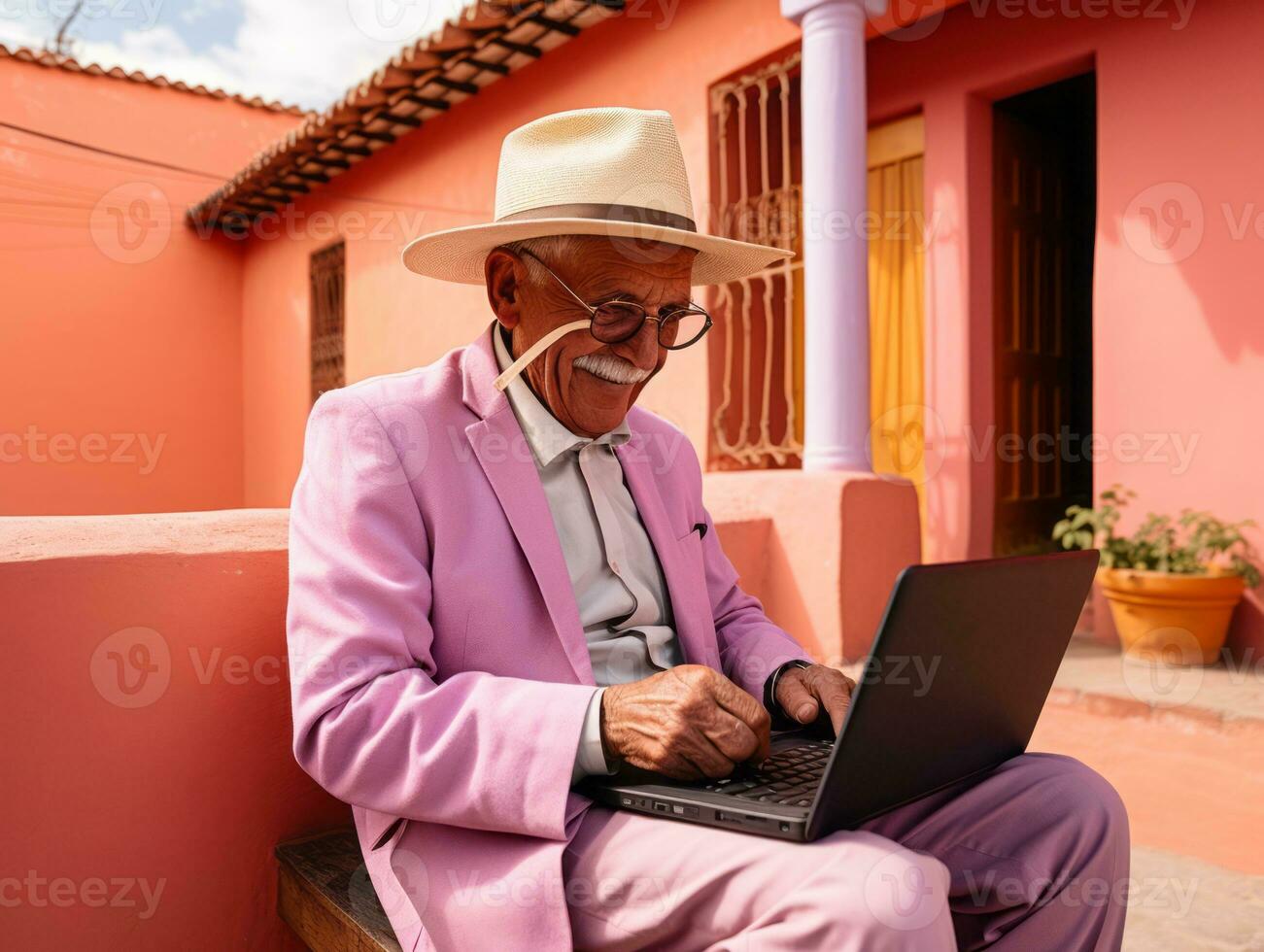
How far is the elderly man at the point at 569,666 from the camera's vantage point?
1.22 metres

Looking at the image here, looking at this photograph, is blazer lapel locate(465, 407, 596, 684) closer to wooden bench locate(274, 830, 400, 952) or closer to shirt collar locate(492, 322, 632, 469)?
shirt collar locate(492, 322, 632, 469)

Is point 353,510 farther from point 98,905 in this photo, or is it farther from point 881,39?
point 881,39

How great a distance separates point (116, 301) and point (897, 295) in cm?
907

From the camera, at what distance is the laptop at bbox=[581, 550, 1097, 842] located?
106 cm

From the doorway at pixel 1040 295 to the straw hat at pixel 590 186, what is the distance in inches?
160

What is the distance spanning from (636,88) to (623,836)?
522 centimetres

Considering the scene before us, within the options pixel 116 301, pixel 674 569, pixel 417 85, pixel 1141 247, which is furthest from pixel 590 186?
pixel 116 301

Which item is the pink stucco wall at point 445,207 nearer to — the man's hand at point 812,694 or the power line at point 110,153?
the power line at point 110,153

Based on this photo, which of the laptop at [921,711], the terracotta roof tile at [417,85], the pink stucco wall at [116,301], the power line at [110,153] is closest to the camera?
the laptop at [921,711]

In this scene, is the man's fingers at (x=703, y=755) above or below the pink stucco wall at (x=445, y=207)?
below

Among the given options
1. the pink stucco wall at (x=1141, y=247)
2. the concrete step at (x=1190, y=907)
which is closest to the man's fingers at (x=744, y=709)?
the concrete step at (x=1190, y=907)

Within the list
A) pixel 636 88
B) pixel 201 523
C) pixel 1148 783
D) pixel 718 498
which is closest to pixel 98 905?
pixel 201 523

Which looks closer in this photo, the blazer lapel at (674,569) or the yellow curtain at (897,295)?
Answer: the blazer lapel at (674,569)

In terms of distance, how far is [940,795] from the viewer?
1462 mm
